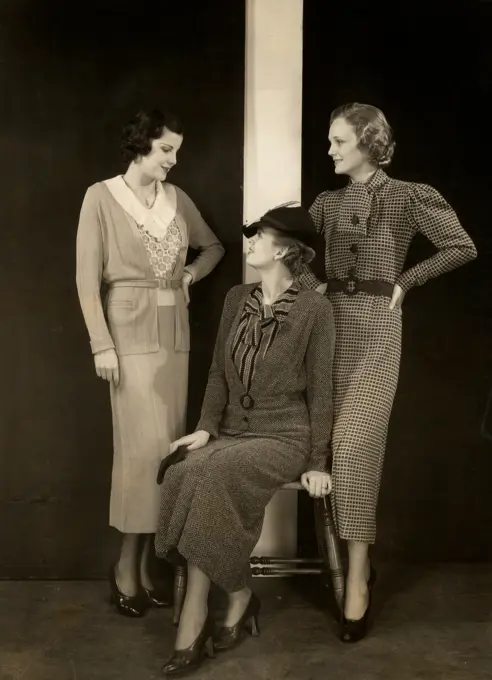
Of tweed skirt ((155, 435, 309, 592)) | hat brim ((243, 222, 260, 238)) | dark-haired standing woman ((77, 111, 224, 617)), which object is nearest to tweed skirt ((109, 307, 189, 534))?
dark-haired standing woman ((77, 111, 224, 617))

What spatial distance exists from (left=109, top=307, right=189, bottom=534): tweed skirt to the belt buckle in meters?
0.75

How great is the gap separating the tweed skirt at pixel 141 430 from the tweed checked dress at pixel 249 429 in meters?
0.26

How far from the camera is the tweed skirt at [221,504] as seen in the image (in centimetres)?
312

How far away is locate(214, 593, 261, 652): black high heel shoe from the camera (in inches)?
130

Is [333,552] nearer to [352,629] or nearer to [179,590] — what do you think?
[352,629]

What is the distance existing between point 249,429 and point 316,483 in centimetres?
34

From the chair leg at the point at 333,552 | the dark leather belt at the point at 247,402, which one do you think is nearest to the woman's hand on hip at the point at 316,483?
the chair leg at the point at 333,552

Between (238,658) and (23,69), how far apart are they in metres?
2.65

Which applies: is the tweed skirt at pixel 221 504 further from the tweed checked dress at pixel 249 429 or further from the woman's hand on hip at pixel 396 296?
the woman's hand on hip at pixel 396 296

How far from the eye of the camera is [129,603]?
3660mm

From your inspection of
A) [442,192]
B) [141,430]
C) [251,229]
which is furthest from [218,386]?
[442,192]

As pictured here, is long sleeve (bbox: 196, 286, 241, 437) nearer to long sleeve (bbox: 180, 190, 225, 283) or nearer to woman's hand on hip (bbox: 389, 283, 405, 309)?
long sleeve (bbox: 180, 190, 225, 283)

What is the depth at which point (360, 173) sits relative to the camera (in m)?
3.59

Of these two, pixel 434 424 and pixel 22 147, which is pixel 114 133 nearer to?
pixel 22 147
